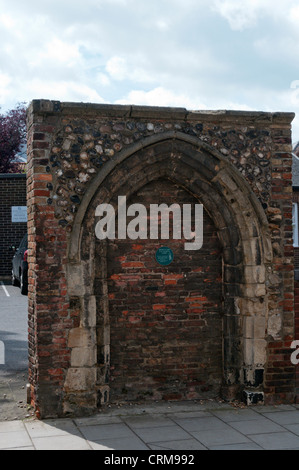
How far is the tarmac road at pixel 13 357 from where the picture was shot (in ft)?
23.0

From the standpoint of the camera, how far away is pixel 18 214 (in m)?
19.4

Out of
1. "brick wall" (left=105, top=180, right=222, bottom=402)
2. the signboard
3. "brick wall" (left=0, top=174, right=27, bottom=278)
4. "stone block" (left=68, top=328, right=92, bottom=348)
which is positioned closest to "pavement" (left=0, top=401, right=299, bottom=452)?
"brick wall" (left=105, top=180, right=222, bottom=402)

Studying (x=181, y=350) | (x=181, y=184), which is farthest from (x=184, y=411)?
(x=181, y=184)

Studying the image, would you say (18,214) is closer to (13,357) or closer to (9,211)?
(9,211)

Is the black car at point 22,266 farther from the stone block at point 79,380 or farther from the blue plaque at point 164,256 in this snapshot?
the stone block at point 79,380

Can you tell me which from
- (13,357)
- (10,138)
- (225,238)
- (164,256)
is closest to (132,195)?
(164,256)

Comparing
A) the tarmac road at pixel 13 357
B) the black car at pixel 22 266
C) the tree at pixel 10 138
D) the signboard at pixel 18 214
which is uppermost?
the tree at pixel 10 138

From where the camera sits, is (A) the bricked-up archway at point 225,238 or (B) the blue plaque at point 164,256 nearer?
(A) the bricked-up archway at point 225,238

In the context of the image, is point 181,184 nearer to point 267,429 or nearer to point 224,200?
point 224,200

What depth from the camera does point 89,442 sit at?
5.74m

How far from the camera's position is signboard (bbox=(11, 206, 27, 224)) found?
19344mm

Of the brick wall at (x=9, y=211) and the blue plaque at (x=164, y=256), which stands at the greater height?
the brick wall at (x=9, y=211)

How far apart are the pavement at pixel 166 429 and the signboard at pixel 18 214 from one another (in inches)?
527

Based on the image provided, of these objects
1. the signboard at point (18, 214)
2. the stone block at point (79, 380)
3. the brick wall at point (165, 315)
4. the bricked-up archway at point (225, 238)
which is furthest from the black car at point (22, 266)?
the stone block at point (79, 380)
